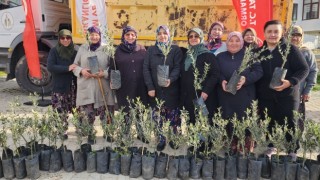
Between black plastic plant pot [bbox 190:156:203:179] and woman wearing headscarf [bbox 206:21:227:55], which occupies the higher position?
woman wearing headscarf [bbox 206:21:227:55]

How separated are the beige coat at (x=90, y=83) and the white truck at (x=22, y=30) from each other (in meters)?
2.80

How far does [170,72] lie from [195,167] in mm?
1122

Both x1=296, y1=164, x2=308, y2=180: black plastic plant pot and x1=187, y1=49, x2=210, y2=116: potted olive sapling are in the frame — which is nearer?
x1=296, y1=164, x2=308, y2=180: black plastic plant pot

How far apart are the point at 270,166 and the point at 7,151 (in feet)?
9.10

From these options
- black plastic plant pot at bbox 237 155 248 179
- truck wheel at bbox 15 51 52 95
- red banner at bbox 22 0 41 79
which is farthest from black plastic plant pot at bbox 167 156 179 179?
truck wheel at bbox 15 51 52 95

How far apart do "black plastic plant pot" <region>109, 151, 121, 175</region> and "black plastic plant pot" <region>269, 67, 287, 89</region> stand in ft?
5.80

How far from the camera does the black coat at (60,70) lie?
381cm

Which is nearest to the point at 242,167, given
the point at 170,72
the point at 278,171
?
the point at 278,171

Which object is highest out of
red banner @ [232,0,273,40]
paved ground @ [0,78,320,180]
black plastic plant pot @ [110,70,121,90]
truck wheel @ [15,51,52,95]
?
red banner @ [232,0,273,40]

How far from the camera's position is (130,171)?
310cm

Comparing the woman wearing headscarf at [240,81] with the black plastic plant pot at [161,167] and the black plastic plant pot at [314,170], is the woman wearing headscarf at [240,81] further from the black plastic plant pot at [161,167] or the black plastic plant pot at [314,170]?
the black plastic plant pot at [161,167]

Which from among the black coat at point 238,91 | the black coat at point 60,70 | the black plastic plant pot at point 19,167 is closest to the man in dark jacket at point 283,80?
the black coat at point 238,91

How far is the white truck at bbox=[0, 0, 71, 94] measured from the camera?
6.28 m

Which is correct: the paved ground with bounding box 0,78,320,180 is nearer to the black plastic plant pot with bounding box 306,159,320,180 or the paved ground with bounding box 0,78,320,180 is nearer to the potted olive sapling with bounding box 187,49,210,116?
the potted olive sapling with bounding box 187,49,210,116
